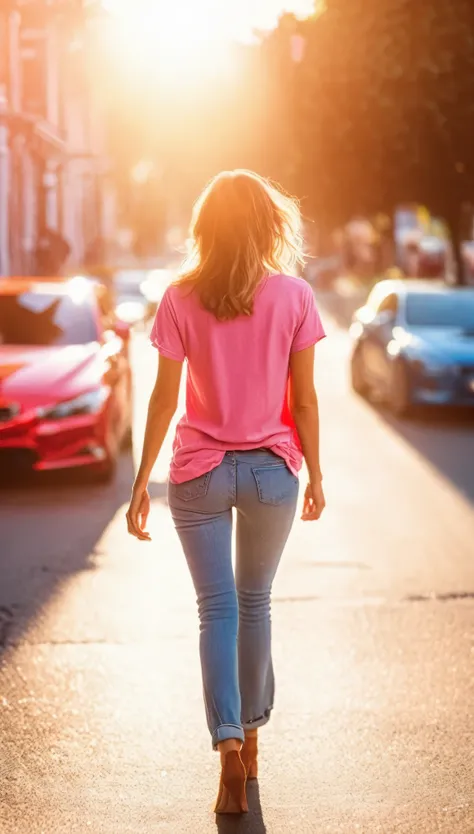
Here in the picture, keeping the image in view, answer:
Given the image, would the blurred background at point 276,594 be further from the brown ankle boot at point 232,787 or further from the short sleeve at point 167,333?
the short sleeve at point 167,333

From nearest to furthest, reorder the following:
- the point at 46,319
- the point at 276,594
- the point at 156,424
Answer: the point at 156,424 → the point at 276,594 → the point at 46,319

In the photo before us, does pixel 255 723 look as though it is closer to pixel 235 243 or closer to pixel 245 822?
pixel 245 822

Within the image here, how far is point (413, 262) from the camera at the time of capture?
2729 inches

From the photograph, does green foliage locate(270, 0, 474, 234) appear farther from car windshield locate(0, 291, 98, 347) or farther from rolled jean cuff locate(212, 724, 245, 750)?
rolled jean cuff locate(212, 724, 245, 750)

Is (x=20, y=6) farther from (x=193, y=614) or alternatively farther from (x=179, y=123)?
(x=193, y=614)

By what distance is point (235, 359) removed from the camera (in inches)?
170

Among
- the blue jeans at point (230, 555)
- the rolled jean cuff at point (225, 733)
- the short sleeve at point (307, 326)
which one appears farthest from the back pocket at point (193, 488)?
the rolled jean cuff at point (225, 733)

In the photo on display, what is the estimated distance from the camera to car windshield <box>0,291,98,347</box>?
40.2ft

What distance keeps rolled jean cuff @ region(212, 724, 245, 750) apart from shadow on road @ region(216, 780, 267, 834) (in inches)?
8.3

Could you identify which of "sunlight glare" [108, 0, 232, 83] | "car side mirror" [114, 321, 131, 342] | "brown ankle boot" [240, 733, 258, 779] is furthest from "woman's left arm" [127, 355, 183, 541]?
"sunlight glare" [108, 0, 232, 83]

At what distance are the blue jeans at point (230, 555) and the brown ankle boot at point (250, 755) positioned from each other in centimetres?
11

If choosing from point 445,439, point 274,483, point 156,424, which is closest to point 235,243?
point 156,424

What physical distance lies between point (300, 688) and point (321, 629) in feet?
3.20

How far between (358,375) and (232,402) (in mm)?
14739
